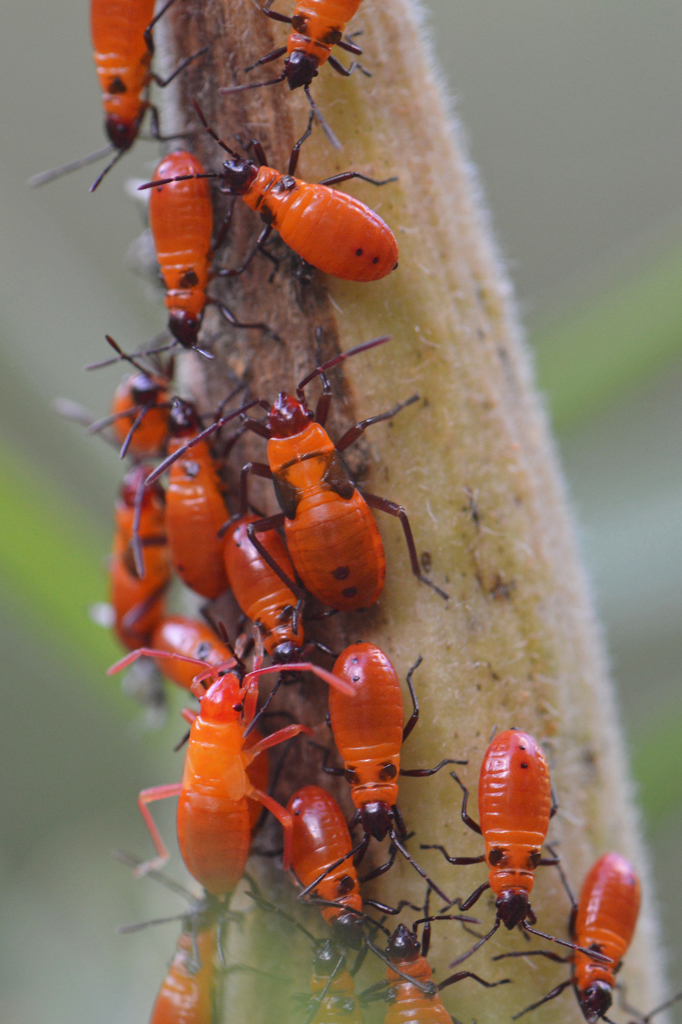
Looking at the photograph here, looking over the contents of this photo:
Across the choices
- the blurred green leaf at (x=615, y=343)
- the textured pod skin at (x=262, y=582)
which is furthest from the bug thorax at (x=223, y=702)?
the blurred green leaf at (x=615, y=343)

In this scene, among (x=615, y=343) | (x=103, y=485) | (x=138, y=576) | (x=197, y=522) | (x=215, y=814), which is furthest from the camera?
(x=103, y=485)

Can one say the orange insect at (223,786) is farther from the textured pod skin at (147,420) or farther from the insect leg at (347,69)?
the insect leg at (347,69)

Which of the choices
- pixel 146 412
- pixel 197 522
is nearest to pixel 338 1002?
pixel 197 522

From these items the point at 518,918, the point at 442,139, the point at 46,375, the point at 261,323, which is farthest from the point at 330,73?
the point at 46,375

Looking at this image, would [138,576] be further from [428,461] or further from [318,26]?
[318,26]

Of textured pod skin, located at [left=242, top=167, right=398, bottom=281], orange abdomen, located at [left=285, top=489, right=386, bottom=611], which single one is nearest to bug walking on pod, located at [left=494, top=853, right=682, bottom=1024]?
orange abdomen, located at [left=285, top=489, right=386, bottom=611]
